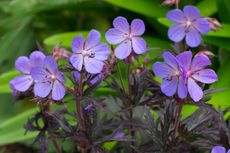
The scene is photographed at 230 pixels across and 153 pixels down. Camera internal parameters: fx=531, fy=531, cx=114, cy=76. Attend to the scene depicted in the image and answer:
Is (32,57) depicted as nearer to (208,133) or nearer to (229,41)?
(208,133)

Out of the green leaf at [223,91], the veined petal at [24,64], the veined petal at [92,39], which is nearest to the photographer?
the veined petal at [92,39]

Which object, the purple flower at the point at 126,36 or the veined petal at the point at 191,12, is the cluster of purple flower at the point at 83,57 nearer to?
the purple flower at the point at 126,36

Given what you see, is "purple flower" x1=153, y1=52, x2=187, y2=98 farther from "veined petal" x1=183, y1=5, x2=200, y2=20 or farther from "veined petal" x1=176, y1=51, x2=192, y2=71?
"veined petal" x1=183, y1=5, x2=200, y2=20

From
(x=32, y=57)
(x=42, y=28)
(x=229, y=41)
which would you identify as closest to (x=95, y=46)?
(x=32, y=57)

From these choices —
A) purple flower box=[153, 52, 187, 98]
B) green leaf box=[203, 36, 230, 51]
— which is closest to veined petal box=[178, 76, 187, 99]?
purple flower box=[153, 52, 187, 98]

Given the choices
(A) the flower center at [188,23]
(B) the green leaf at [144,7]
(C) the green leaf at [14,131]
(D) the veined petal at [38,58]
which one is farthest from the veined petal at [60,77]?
(B) the green leaf at [144,7]

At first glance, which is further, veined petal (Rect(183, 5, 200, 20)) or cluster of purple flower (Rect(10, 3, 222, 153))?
veined petal (Rect(183, 5, 200, 20))

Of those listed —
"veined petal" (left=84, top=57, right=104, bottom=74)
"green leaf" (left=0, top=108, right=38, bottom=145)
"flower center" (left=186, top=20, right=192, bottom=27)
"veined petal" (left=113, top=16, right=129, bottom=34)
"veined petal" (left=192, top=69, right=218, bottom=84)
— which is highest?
"veined petal" (left=113, top=16, right=129, bottom=34)
